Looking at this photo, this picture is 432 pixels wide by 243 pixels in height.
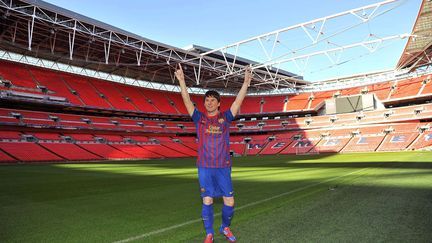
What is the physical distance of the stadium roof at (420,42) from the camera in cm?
2359

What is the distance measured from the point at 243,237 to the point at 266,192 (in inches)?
161

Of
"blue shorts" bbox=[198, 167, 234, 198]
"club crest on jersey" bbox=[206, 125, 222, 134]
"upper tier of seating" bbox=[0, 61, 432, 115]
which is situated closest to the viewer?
"blue shorts" bbox=[198, 167, 234, 198]

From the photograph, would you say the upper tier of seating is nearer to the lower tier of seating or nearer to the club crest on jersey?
the lower tier of seating

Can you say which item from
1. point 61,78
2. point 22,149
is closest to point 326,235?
point 22,149

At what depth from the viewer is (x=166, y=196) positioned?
24.2 ft

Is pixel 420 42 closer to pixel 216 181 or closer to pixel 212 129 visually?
pixel 212 129

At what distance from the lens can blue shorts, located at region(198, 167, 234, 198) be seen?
11.7ft

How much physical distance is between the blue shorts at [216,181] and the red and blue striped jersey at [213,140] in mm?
68

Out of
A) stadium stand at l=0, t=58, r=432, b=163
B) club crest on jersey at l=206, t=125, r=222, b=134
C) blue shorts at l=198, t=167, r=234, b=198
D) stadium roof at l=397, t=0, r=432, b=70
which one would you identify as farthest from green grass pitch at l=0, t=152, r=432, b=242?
stadium stand at l=0, t=58, r=432, b=163

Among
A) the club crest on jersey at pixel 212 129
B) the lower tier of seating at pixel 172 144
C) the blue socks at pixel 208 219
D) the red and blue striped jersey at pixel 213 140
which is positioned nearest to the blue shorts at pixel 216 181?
the red and blue striped jersey at pixel 213 140

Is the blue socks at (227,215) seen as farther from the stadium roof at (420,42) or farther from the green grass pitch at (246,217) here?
the stadium roof at (420,42)

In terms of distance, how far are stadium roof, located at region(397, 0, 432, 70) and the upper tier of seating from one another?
4.79 metres

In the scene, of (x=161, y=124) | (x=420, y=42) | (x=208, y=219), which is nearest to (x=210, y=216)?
(x=208, y=219)

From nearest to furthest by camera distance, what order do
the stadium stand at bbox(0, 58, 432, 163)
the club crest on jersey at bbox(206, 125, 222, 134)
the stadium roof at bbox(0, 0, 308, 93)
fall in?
the club crest on jersey at bbox(206, 125, 222, 134) → the stadium roof at bbox(0, 0, 308, 93) → the stadium stand at bbox(0, 58, 432, 163)
